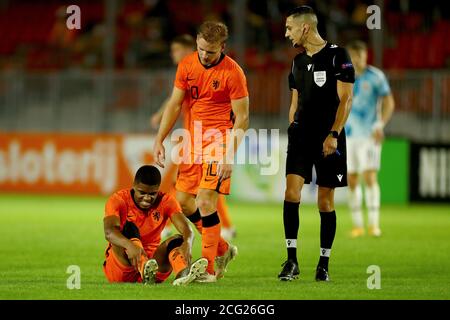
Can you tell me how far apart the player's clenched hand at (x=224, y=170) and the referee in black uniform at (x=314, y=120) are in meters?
0.64

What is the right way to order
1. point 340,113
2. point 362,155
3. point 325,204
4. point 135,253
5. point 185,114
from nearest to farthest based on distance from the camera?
point 135,253
point 340,113
point 325,204
point 185,114
point 362,155

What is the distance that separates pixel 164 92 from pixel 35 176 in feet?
11.5

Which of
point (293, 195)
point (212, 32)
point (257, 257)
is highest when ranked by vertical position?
point (212, 32)

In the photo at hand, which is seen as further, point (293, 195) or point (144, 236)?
point (293, 195)

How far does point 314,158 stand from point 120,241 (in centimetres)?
205

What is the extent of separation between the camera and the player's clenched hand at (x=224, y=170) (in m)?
9.77

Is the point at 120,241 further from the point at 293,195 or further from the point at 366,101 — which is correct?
the point at 366,101

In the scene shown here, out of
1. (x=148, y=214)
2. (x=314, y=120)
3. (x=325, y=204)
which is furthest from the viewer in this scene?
(x=325, y=204)

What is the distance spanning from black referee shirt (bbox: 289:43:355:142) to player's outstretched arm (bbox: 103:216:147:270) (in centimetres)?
200

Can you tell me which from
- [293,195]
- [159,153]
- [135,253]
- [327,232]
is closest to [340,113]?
[293,195]

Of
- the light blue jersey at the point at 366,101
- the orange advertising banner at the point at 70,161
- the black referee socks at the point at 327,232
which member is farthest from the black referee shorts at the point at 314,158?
the orange advertising banner at the point at 70,161

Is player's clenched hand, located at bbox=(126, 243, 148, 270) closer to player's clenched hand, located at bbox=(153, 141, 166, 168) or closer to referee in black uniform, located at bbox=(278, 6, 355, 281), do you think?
player's clenched hand, located at bbox=(153, 141, 166, 168)

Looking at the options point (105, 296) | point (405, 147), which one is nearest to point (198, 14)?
point (405, 147)

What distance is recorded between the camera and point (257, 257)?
1241cm
